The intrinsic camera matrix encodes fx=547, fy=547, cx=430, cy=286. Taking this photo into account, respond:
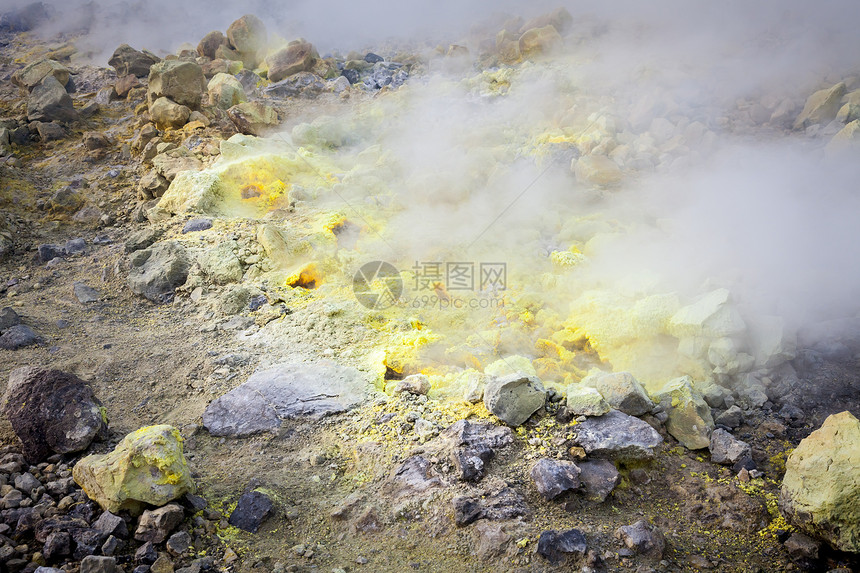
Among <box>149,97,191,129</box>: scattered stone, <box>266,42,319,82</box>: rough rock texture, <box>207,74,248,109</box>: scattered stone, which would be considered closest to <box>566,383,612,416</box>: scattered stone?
<box>149,97,191,129</box>: scattered stone

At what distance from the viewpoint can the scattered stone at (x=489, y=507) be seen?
219 cm

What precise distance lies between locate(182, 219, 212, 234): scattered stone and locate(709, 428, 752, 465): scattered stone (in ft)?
13.4

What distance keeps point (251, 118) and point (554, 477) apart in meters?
5.71

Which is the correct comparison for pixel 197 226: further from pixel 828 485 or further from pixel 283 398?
pixel 828 485

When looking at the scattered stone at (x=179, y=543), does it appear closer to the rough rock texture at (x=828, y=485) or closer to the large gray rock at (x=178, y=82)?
the rough rock texture at (x=828, y=485)

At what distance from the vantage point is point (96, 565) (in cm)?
182

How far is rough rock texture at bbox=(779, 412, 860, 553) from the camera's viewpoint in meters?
2.00

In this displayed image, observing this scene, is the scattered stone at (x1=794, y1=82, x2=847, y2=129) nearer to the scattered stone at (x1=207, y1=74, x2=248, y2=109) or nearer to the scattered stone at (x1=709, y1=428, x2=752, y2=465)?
the scattered stone at (x1=709, y1=428, x2=752, y2=465)

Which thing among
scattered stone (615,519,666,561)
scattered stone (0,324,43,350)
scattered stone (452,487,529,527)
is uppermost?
scattered stone (0,324,43,350)

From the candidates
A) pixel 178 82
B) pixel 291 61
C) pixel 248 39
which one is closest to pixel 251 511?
pixel 178 82

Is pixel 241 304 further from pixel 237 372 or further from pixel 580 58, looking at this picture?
pixel 580 58

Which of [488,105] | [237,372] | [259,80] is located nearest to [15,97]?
[259,80]

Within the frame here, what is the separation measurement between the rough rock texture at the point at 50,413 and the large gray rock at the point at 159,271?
69.0 inches

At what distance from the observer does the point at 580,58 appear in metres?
7.77
